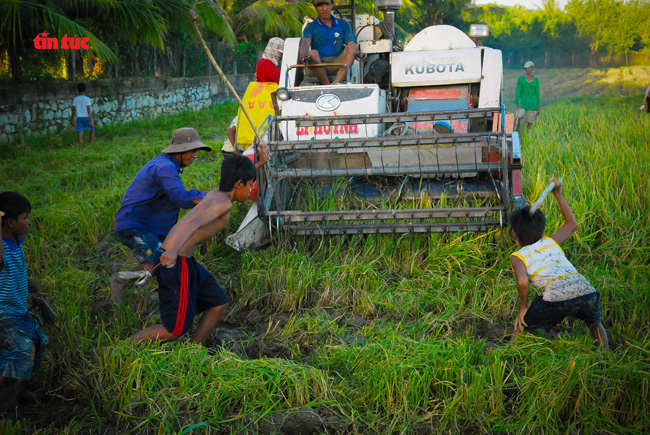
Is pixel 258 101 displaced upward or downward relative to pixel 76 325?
upward

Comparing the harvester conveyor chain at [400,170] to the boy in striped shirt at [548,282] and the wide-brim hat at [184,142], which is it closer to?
the wide-brim hat at [184,142]

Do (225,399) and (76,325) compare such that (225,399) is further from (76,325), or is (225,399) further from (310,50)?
(310,50)

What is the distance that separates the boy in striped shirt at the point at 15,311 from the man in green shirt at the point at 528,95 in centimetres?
984

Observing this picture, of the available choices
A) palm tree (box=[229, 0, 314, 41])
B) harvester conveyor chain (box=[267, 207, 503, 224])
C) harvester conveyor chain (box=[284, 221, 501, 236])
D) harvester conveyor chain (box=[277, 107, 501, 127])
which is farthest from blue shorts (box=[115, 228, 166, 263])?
palm tree (box=[229, 0, 314, 41])

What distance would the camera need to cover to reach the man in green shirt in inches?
460

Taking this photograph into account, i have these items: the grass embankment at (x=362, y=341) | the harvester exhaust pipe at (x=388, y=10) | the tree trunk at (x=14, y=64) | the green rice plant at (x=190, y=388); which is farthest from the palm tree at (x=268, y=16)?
the green rice plant at (x=190, y=388)

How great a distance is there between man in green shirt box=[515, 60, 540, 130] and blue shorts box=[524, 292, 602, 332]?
869 centimetres

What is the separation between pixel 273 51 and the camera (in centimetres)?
691

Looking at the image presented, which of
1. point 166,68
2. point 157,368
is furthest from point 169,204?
point 166,68

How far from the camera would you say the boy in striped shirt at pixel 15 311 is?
10.7 feet

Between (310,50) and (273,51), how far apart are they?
0.73 m

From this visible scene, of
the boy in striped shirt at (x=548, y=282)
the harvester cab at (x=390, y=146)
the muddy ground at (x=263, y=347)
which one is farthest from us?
the harvester cab at (x=390, y=146)

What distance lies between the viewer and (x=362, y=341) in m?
3.73

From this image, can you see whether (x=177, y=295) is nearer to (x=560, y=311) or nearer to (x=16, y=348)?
(x=16, y=348)
